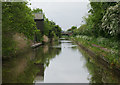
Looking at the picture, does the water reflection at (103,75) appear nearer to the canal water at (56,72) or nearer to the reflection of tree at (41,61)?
the canal water at (56,72)

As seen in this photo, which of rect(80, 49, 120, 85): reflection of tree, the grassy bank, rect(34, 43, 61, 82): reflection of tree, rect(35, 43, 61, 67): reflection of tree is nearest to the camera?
rect(80, 49, 120, 85): reflection of tree

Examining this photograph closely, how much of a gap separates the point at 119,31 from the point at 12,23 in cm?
893

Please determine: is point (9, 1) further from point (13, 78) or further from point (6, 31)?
point (13, 78)

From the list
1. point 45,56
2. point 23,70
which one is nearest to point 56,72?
point 23,70

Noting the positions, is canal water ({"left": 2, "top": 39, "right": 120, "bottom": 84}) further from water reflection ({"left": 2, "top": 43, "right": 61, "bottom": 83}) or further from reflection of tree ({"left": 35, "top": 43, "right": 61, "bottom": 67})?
reflection of tree ({"left": 35, "top": 43, "right": 61, "bottom": 67})

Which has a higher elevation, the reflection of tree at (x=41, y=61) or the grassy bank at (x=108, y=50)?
the grassy bank at (x=108, y=50)

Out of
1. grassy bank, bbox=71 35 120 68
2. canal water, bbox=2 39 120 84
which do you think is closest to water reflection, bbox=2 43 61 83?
canal water, bbox=2 39 120 84

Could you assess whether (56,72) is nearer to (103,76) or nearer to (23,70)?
(23,70)

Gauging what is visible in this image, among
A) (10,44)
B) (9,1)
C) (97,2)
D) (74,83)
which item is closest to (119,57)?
(74,83)

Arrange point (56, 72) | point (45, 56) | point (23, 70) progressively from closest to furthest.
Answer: point (56, 72) < point (23, 70) < point (45, 56)

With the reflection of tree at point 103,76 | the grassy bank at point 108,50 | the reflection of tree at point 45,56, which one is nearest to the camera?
the reflection of tree at point 103,76

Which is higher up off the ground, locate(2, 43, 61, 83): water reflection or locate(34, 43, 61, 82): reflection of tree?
locate(2, 43, 61, 83): water reflection

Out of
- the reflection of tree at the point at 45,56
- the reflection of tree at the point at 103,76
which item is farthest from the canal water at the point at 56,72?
the reflection of tree at the point at 45,56

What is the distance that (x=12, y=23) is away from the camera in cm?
1375
